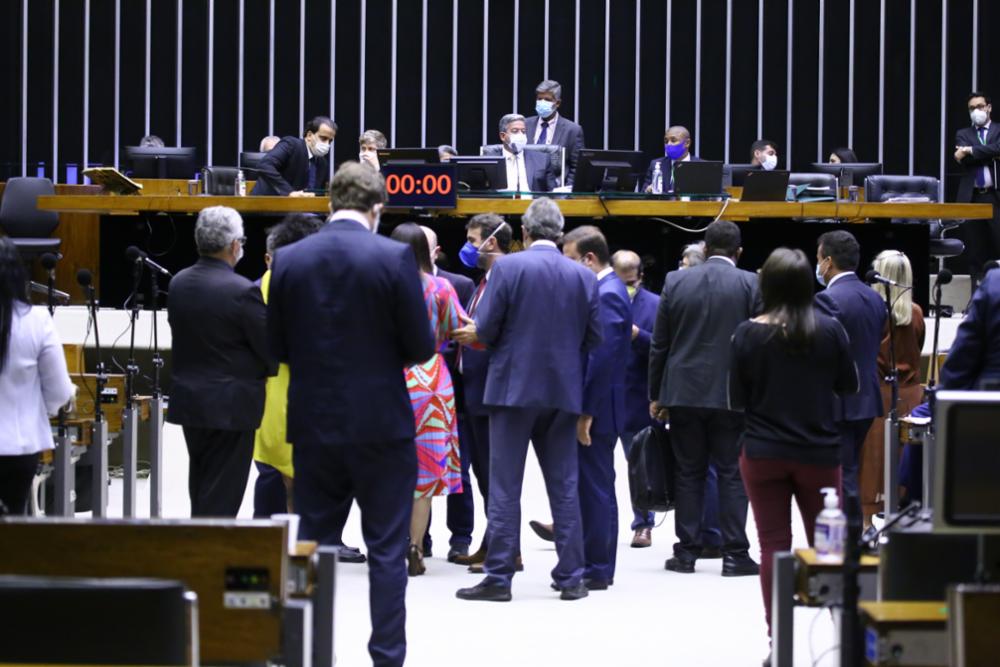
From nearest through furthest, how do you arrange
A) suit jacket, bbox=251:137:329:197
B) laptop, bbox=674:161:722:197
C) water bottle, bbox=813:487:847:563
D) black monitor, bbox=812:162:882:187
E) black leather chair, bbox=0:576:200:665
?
black leather chair, bbox=0:576:200:665, water bottle, bbox=813:487:847:563, laptop, bbox=674:161:722:197, suit jacket, bbox=251:137:329:197, black monitor, bbox=812:162:882:187

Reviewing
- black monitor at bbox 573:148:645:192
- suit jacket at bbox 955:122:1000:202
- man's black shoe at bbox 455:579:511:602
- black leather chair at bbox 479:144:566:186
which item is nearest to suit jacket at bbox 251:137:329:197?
black leather chair at bbox 479:144:566:186

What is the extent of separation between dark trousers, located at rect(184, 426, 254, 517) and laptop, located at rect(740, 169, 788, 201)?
187 inches

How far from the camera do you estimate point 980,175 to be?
1217cm

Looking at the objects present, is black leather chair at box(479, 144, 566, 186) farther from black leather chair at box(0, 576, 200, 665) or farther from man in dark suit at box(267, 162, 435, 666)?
black leather chair at box(0, 576, 200, 665)

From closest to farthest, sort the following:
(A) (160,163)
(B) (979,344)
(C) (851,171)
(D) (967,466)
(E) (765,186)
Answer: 1. (D) (967,466)
2. (B) (979,344)
3. (E) (765,186)
4. (A) (160,163)
5. (C) (851,171)

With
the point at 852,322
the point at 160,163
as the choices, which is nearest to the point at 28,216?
the point at 160,163

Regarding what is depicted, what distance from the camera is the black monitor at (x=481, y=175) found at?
884cm

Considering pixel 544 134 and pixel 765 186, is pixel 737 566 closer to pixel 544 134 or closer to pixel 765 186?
pixel 765 186

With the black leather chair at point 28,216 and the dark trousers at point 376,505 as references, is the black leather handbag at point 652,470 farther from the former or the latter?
the black leather chair at point 28,216

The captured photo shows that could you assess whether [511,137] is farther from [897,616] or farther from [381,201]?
[897,616]

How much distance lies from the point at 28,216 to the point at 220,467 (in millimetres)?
6489

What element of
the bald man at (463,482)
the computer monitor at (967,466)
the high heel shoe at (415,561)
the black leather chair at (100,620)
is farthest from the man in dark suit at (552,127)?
the black leather chair at (100,620)

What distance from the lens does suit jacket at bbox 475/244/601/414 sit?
17.7ft

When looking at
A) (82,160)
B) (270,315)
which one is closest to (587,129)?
(82,160)
